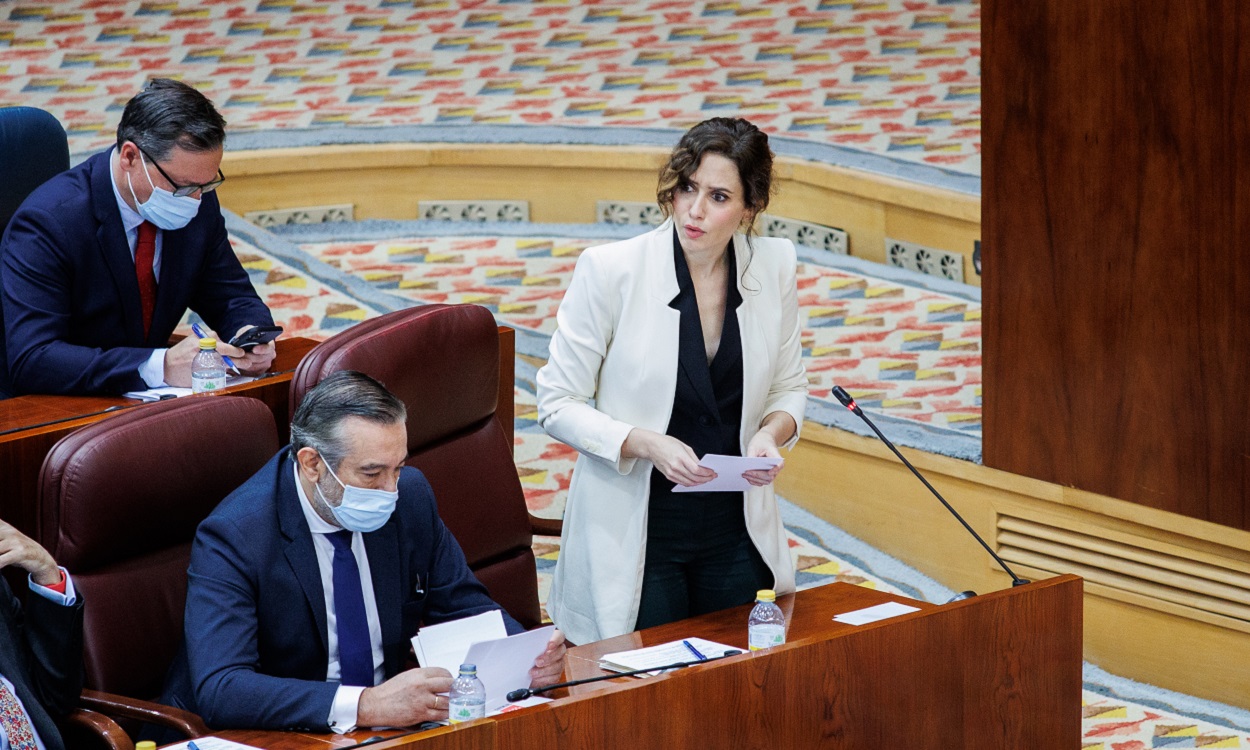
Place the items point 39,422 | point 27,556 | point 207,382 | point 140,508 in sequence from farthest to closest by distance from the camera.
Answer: point 207,382 → point 39,422 → point 140,508 → point 27,556

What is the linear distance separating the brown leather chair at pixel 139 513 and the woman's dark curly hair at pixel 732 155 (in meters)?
0.74

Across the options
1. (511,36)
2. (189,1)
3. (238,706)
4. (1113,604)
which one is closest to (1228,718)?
(1113,604)

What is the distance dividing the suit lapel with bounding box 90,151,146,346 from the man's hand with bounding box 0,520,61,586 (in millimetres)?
872

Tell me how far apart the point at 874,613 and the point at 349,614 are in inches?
31.9

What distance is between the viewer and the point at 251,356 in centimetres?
290

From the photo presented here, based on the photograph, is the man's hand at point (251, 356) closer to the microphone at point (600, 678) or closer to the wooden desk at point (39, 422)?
Answer: the wooden desk at point (39, 422)

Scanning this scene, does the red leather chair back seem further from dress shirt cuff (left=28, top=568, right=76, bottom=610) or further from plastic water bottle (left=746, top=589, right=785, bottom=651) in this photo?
plastic water bottle (left=746, top=589, right=785, bottom=651)

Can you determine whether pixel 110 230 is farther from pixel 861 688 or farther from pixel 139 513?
pixel 861 688

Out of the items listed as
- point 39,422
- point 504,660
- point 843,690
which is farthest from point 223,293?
point 843,690

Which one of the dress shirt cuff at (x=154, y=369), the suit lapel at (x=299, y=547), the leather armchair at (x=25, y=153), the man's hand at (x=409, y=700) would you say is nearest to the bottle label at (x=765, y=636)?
the man's hand at (x=409, y=700)

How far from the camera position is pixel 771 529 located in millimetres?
2570

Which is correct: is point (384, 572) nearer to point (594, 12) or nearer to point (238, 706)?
point (238, 706)

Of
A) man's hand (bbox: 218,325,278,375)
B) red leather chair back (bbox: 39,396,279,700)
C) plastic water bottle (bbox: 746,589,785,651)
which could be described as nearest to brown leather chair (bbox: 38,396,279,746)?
red leather chair back (bbox: 39,396,279,700)

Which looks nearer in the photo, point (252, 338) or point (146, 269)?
point (252, 338)
